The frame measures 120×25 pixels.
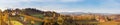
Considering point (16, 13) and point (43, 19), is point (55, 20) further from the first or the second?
point (16, 13)

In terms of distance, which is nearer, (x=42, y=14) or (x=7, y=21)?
(x=7, y=21)

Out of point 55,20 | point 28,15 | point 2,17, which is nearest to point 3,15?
point 2,17

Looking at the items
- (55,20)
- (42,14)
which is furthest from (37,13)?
(55,20)

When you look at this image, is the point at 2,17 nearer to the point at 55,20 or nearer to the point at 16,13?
the point at 16,13

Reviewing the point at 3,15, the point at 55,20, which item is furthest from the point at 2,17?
the point at 55,20

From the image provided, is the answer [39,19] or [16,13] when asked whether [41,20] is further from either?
[16,13]

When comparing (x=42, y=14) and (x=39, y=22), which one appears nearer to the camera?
(x=39, y=22)

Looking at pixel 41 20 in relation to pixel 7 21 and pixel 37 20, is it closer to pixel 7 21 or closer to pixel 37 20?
pixel 37 20
